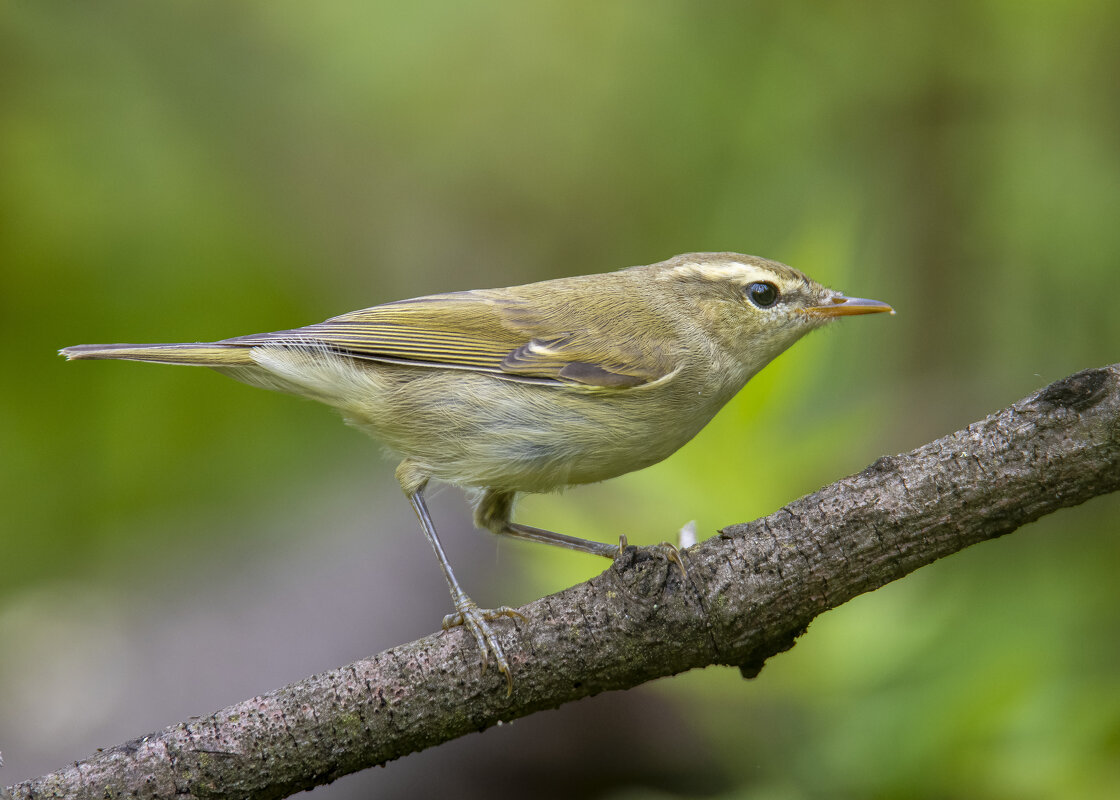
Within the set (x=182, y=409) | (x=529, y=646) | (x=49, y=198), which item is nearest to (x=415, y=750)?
(x=529, y=646)

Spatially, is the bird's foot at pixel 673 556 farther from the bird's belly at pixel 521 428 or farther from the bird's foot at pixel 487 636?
the bird's belly at pixel 521 428

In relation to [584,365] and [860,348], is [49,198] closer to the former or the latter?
[584,365]

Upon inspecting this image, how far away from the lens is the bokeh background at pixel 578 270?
347 centimetres

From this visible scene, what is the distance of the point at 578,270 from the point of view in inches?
243

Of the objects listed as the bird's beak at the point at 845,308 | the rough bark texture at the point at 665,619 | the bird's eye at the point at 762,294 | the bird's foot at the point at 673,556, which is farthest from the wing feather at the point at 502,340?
the rough bark texture at the point at 665,619

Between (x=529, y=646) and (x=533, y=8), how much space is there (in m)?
3.79

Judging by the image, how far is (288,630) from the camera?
15.9ft

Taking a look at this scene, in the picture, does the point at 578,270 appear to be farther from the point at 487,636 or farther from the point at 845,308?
the point at 487,636

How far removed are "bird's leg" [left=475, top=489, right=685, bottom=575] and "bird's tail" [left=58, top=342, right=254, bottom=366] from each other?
1.00 m

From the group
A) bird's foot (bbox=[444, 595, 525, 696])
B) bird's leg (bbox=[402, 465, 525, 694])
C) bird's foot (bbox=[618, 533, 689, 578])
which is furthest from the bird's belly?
bird's foot (bbox=[618, 533, 689, 578])

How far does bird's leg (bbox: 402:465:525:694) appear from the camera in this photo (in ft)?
8.00

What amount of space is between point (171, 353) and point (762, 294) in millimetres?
2121

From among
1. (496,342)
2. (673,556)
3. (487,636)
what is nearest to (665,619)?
(673,556)

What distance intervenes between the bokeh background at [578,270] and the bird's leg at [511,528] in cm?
12
